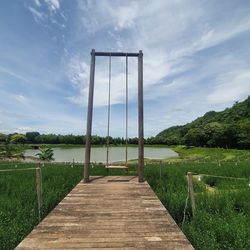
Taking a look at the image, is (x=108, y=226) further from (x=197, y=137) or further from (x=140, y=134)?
(x=197, y=137)

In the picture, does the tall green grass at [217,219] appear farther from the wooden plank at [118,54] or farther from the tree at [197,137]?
the tree at [197,137]

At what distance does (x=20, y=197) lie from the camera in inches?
269

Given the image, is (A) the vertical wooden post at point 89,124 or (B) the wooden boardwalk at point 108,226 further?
(A) the vertical wooden post at point 89,124

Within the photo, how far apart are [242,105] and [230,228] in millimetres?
80744

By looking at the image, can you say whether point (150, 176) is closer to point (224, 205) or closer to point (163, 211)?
point (224, 205)

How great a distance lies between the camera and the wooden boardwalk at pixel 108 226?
2791 mm

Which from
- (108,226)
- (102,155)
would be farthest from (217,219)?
(102,155)

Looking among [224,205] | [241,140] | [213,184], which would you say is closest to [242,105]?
[241,140]

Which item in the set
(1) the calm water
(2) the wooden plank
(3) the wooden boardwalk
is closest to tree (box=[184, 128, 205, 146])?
(1) the calm water

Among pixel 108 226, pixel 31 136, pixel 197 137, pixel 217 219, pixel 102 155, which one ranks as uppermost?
pixel 31 136

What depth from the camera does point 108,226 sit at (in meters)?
3.38

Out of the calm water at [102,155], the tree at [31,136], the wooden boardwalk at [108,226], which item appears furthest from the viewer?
the tree at [31,136]

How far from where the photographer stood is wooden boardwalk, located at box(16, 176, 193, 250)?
279 cm

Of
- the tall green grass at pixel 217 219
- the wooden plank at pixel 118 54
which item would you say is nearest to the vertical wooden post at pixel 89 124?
the wooden plank at pixel 118 54
